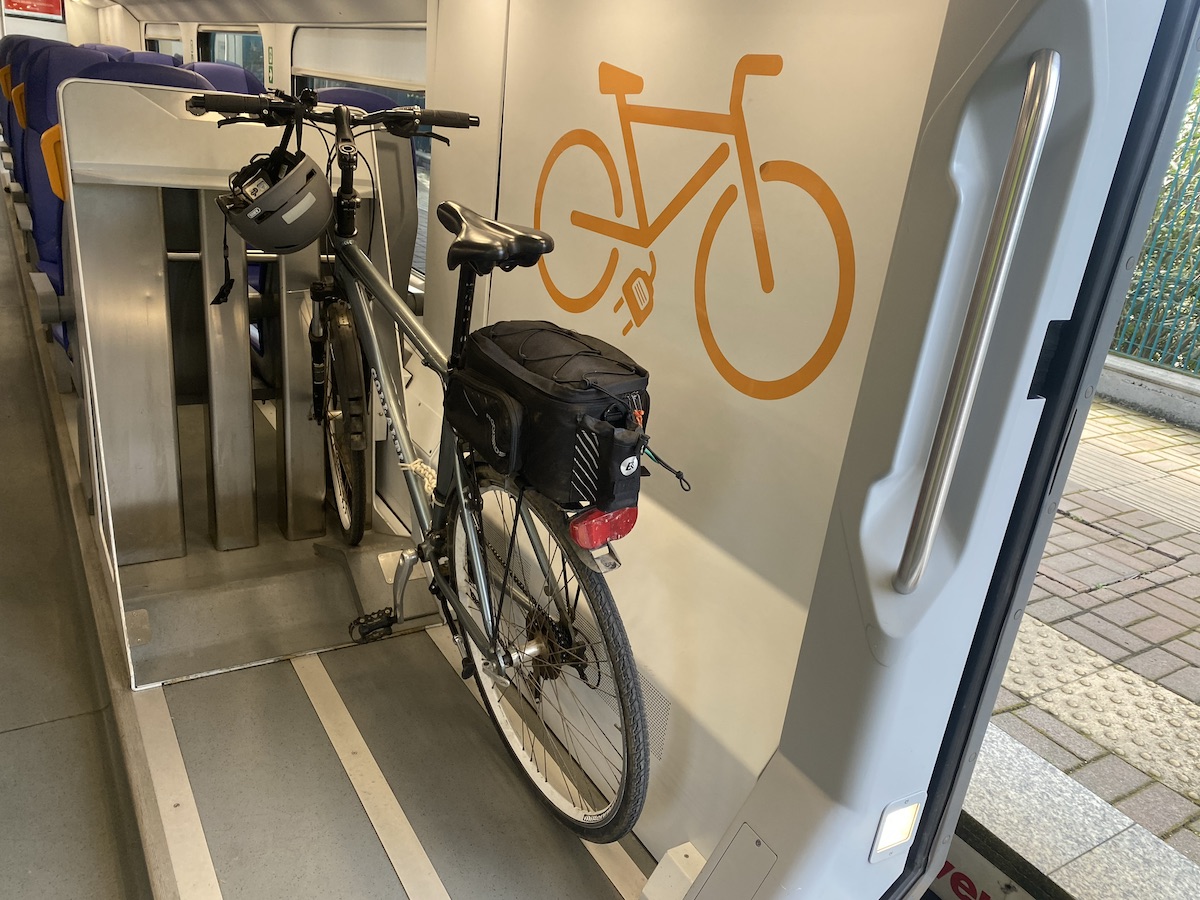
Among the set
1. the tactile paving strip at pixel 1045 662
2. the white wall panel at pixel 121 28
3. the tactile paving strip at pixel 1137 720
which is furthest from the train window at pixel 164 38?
the tactile paving strip at pixel 1137 720

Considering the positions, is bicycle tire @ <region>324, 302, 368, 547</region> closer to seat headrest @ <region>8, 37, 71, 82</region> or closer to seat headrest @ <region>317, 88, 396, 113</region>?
seat headrest @ <region>317, 88, 396, 113</region>

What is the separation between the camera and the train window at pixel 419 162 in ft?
12.3

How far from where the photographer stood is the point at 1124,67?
1.09 metres

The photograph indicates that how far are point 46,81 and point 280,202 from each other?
2.68 metres

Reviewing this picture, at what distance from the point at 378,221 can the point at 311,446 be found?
2.86ft

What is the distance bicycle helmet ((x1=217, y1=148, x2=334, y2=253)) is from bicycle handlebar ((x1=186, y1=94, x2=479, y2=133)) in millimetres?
113

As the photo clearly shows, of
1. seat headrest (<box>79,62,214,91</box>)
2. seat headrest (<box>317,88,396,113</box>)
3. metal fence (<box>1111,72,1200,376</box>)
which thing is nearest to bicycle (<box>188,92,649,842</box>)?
seat headrest (<box>79,62,214,91</box>)

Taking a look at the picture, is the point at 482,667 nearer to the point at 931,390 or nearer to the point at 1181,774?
the point at 931,390

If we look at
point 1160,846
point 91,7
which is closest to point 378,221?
point 1160,846

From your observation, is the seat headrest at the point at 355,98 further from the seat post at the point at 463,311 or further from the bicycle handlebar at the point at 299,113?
the seat post at the point at 463,311

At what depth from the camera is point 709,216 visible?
1.88 metres

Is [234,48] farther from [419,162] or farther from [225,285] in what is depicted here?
[225,285]

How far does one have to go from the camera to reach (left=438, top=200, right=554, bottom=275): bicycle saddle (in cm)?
182

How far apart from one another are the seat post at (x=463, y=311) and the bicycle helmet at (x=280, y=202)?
2.08 ft
